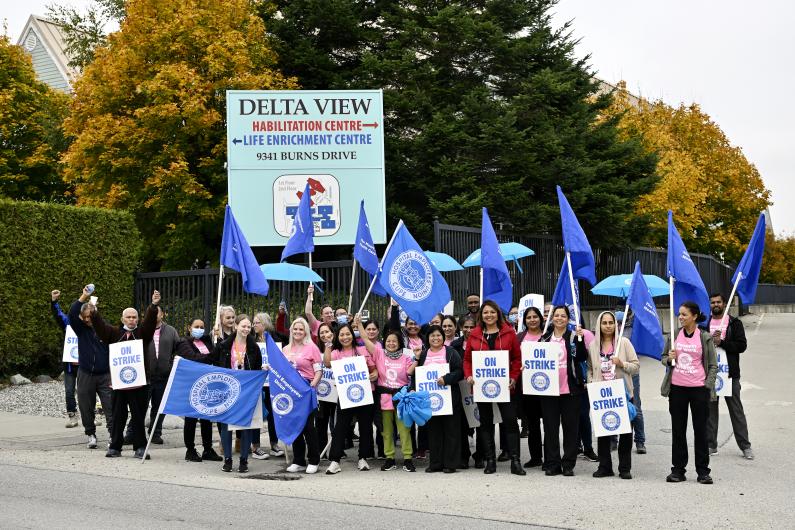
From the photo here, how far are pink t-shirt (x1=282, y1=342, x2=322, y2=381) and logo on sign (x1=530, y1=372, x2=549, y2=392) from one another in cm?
247

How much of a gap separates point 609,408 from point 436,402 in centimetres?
192

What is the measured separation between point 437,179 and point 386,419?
15206mm

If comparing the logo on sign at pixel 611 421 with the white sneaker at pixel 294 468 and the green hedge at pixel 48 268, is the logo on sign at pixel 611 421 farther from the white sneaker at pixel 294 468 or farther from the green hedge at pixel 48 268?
the green hedge at pixel 48 268

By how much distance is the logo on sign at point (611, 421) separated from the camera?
10.2 meters

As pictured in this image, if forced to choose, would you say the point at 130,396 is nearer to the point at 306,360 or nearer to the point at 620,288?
the point at 306,360

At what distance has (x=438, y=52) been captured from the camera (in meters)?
27.0

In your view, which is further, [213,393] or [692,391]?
[213,393]

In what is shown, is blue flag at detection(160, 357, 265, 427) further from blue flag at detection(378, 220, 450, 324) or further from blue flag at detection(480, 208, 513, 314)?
blue flag at detection(480, 208, 513, 314)

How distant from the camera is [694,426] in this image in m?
9.95

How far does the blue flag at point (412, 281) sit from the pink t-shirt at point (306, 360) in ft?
4.30

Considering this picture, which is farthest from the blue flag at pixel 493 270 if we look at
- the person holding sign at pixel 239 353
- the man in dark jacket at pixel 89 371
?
the man in dark jacket at pixel 89 371

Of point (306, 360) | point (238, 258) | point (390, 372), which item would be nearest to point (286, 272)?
point (238, 258)

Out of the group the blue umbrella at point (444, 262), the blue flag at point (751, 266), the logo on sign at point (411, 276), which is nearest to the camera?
the blue flag at point (751, 266)

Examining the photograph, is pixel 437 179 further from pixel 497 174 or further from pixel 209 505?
pixel 209 505
